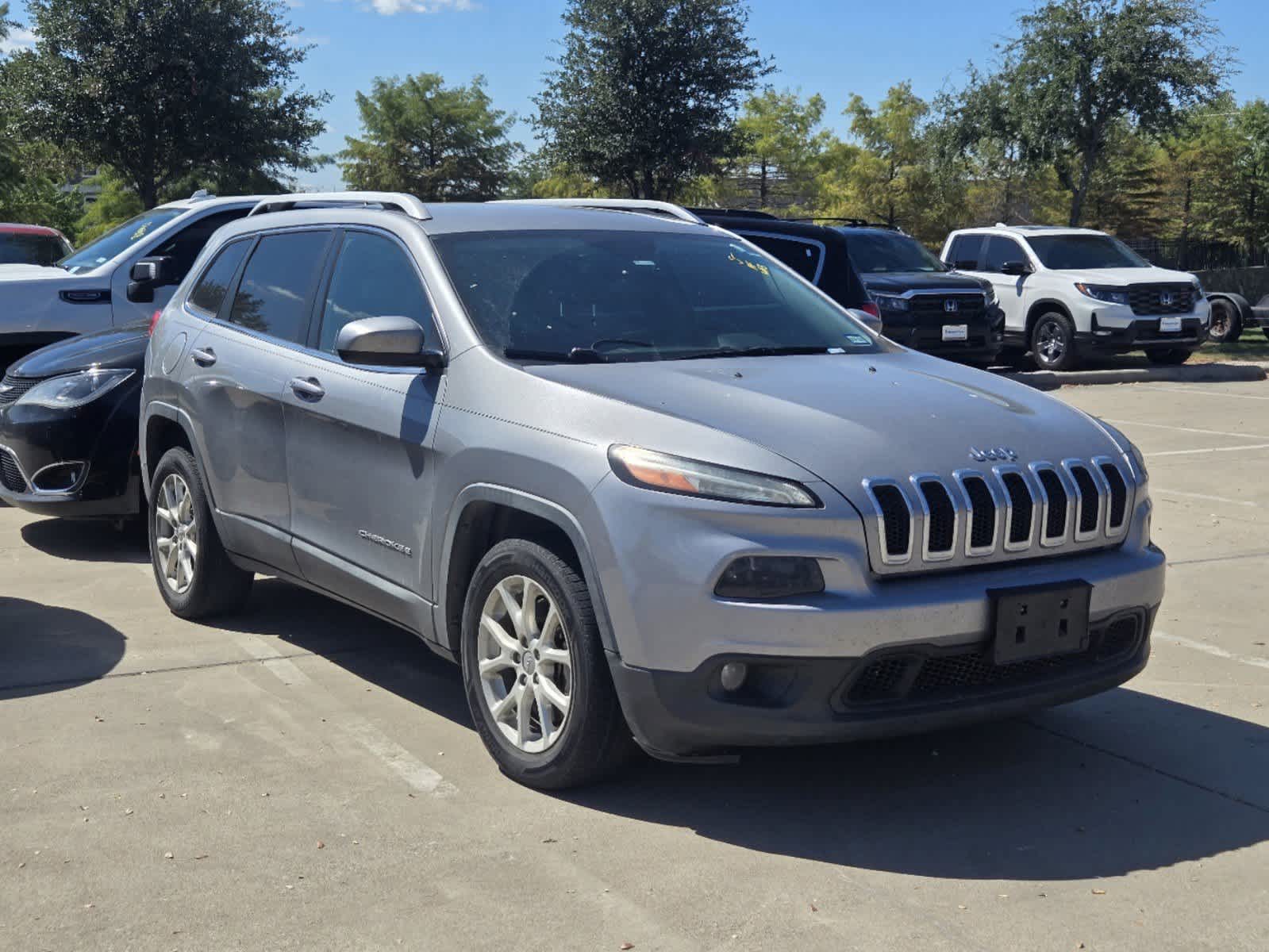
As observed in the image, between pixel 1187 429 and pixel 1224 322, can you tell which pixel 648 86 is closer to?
pixel 1224 322

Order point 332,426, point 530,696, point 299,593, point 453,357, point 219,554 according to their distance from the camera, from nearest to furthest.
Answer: point 530,696 < point 453,357 < point 332,426 < point 219,554 < point 299,593

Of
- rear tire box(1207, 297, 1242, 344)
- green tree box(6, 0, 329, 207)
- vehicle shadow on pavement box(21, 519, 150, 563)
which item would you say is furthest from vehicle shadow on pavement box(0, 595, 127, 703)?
green tree box(6, 0, 329, 207)

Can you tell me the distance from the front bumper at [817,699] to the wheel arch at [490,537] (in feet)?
0.80

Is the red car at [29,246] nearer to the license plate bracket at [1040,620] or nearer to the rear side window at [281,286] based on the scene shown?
the rear side window at [281,286]

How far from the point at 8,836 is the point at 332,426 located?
1.73 metres

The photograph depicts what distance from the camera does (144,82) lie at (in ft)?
97.2

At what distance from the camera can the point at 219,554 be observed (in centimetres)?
616

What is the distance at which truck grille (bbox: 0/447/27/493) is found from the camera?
7.75 m

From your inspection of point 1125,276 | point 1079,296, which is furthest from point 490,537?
point 1125,276

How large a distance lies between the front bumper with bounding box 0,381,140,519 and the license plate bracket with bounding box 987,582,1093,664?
515 cm

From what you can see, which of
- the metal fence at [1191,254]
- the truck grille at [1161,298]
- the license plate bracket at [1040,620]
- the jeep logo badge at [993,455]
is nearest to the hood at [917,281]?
the truck grille at [1161,298]

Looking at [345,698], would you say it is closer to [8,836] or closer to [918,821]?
[8,836]

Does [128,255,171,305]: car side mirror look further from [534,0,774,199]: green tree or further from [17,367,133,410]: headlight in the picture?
[534,0,774,199]: green tree

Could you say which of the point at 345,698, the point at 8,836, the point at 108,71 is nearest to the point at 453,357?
the point at 345,698
